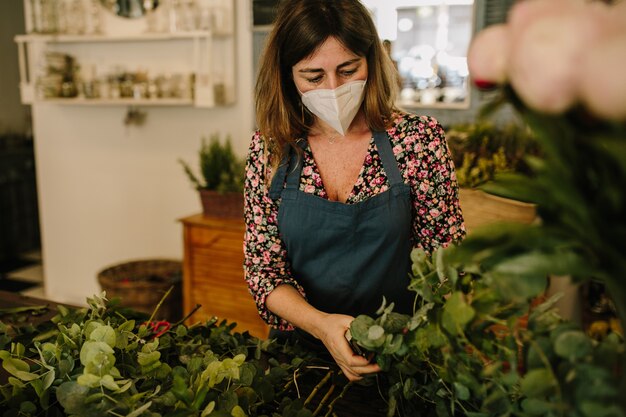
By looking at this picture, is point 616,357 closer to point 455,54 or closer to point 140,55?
point 455,54

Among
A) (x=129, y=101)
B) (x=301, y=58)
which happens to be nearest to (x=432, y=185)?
(x=301, y=58)

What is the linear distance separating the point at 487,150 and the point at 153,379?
220cm

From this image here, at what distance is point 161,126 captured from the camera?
4.03 m

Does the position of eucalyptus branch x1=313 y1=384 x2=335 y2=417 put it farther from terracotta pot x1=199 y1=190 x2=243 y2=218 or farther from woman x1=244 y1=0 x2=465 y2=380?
terracotta pot x1=199 y1=190 x2=243 y2=218

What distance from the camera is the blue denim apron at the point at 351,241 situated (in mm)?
1652

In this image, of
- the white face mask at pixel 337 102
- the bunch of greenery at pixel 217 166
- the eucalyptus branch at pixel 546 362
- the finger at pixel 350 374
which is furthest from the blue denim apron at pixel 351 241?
the bunch of greenery at pixel 217 166

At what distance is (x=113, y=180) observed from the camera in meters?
4.31

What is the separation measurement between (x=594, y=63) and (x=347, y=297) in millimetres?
1319

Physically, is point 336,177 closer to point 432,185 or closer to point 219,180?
point 432,185

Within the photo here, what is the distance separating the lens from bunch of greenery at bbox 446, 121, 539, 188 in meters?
2.61

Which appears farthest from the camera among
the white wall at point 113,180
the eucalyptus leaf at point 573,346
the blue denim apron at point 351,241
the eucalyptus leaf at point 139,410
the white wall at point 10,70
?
the white wall at point 10,70

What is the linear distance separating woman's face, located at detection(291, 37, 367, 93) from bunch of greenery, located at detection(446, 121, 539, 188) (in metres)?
1.15

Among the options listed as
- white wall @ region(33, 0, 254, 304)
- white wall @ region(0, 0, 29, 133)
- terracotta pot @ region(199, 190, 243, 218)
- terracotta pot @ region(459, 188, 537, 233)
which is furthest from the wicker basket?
white wall @ region(0, 0, 29, 133)

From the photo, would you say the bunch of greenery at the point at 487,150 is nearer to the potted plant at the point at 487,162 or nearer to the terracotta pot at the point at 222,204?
the potted plant at the point at 487,162
